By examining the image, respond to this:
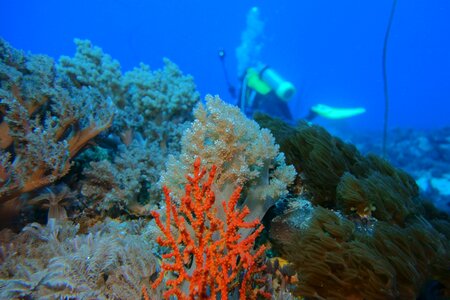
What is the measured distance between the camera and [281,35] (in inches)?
7333

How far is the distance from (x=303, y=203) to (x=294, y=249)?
0.81m

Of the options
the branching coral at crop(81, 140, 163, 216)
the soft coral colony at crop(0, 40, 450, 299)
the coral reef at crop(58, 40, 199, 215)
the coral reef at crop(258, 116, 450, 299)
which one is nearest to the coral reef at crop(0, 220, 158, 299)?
the soft coral colony at crop(0, 40, 450, 299)

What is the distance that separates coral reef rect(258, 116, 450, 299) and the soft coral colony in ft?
0.04

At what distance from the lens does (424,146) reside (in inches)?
685

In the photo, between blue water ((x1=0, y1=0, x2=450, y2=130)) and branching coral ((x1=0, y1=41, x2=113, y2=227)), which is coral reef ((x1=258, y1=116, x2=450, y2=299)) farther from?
blue water ((x1=0, y1=0, x2=450, y2=130))

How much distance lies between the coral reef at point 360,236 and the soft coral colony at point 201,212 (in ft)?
0.04

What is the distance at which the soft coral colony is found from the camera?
7.15 ft

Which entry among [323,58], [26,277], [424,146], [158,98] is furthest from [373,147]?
[323,58]

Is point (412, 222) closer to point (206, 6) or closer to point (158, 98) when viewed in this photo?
point (158, 98)

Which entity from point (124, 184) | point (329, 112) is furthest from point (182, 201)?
point (329, 112)

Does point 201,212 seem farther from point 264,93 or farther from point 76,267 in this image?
point 264,93

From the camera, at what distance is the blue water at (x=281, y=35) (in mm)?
157375

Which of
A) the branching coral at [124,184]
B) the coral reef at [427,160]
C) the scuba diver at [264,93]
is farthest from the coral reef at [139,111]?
the coral reef at [427,160]

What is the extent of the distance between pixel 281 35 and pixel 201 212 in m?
202
